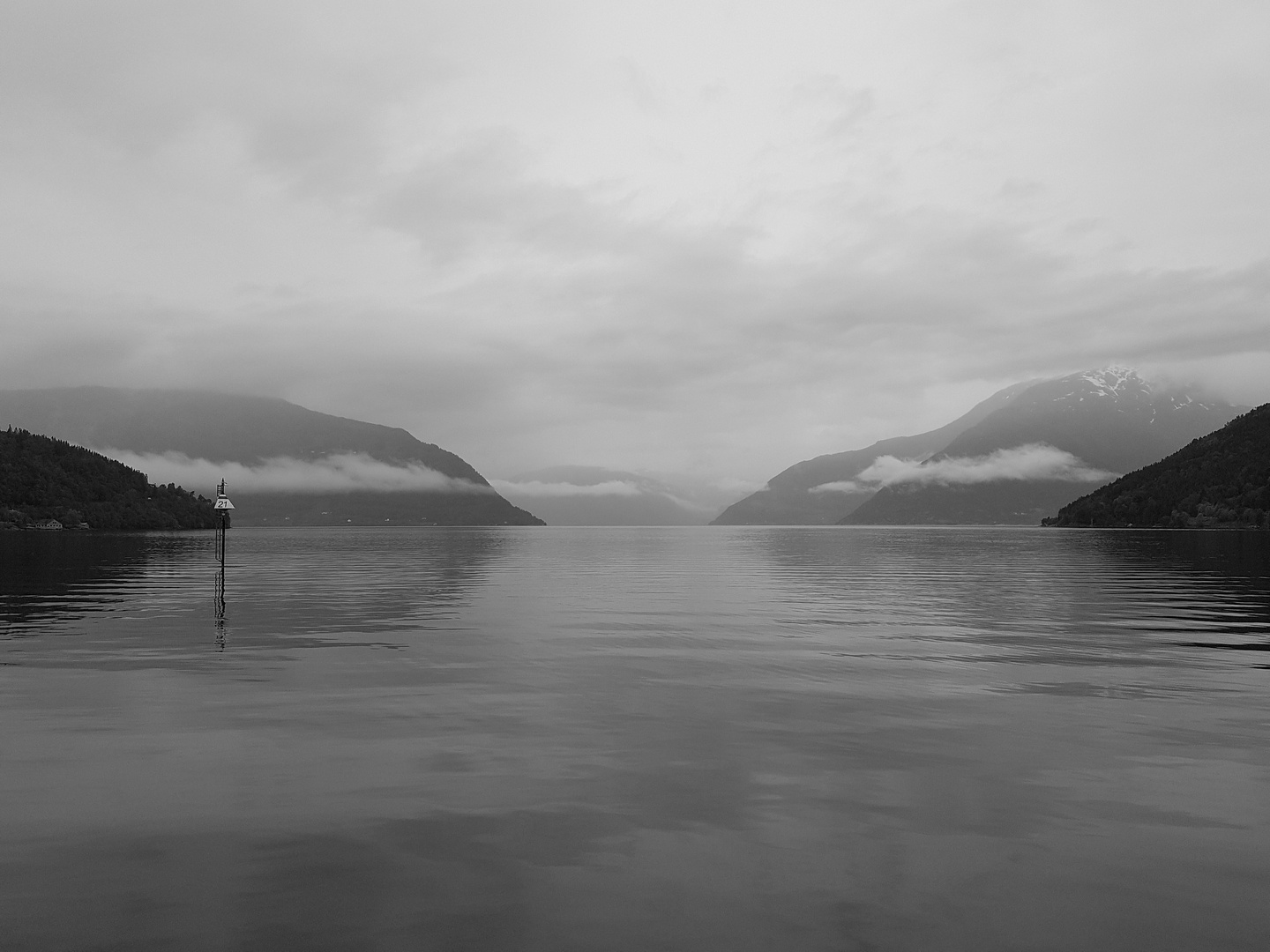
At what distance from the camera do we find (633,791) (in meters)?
16.9

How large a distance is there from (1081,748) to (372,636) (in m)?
31.3

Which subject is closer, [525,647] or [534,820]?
[534,820]

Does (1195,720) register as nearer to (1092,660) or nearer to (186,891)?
(1092,660)

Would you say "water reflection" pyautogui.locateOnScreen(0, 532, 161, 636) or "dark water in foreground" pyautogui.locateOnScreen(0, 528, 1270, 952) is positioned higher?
"water reflection" pyautogui.locateOnScreen(0, 532, 161, 636)

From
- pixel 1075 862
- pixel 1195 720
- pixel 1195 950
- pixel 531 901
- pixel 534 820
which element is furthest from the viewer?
pixel 1195 720

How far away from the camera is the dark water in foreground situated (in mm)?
11328

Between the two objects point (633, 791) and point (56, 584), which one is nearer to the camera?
point (633, 791)

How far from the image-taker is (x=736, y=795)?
16484 millimetres

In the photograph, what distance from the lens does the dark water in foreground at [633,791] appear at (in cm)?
1133

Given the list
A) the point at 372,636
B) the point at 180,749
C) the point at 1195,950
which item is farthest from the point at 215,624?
the point at 1195,950

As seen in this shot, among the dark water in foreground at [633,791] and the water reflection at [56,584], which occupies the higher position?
the water reflection at [56,584]

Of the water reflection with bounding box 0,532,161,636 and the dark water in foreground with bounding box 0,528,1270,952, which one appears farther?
the water reflection with bounding box 0,532,161,636

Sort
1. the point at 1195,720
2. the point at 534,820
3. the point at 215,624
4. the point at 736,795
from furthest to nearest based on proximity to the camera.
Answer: the point at 215,624
the point at 1195,720
the point at 736,795
the point at 534,820

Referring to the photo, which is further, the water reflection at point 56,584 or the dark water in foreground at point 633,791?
the water reflection at point 56,584
